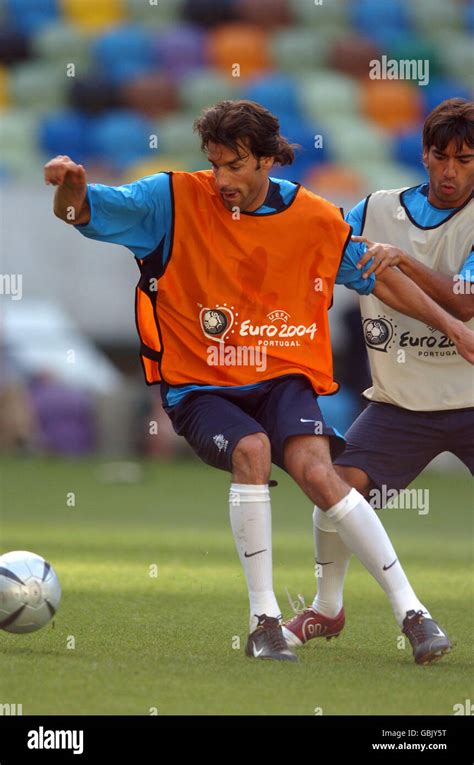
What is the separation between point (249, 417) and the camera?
19.8ft

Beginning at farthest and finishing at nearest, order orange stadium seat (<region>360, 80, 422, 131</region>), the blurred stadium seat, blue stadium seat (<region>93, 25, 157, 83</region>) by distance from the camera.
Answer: blue stadium seat (<region>93, 25, 157, 83</region>) → orange stadium seat (<region>360, 80, 422, 131</region>) → the blurred stadium seat

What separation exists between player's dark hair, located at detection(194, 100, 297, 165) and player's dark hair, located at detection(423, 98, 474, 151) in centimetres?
68

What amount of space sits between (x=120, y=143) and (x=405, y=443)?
749 inches

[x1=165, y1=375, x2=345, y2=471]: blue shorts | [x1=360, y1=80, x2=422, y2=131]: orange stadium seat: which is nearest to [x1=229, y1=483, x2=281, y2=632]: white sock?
[x1=165, y1=375, x2=345, y2=471]: blue shorts

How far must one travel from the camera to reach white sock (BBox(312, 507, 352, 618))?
6543mm

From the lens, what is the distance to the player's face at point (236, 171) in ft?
19.6

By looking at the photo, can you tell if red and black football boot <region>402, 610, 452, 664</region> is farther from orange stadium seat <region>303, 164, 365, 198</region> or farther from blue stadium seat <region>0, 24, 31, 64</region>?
blue stadium seat <region>0, 24, 31, 64</region>

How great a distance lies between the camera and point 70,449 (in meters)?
20.1

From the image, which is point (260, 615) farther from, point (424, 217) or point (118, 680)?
point (424, 217)

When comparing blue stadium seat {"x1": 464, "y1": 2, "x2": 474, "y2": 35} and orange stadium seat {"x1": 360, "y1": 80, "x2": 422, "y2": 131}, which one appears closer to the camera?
orange stadium seat {"x1": 360, "y1": 80, "x2": 422, "y2": 131}

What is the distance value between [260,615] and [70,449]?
1443cm

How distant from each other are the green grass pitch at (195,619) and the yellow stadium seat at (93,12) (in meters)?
16.3

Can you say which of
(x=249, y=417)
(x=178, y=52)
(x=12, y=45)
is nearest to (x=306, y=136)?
(x=178, y=52)
